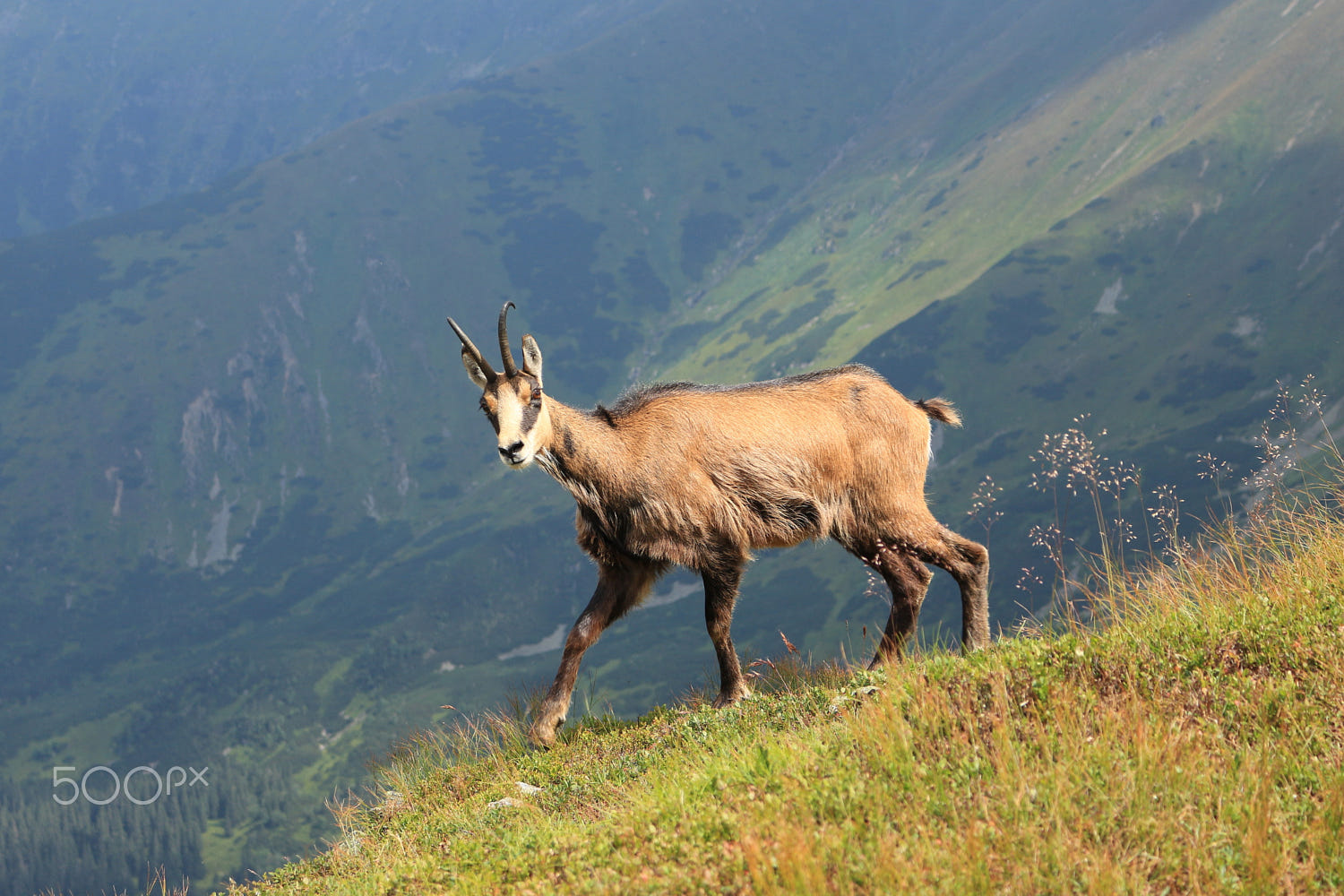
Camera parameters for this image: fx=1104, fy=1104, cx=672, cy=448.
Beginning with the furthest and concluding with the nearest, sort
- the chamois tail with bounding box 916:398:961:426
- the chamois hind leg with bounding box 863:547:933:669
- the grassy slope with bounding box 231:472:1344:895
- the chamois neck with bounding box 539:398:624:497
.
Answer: the chamois tail with bounding box 916:398:961:426 → the chamois neck with bounding box 539:398:624:497 → the chamois hind leg with bounding box 863:547:933:669 → the grassy slope with bounding box 231:472:1344:895

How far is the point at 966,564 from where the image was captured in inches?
457

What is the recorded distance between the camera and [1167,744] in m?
6.05

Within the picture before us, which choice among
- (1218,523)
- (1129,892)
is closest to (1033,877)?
(1129,892)

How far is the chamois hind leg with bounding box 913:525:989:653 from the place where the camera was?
37.7 feet

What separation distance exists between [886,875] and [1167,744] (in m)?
1.82

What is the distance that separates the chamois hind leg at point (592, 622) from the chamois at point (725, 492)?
15 mm

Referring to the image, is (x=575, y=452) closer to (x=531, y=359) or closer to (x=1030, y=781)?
(x=531, y=359)

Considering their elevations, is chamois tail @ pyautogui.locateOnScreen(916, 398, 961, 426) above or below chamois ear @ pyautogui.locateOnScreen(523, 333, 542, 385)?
below

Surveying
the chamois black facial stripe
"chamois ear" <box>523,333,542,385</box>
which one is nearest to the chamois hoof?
the chamois black facial stripe

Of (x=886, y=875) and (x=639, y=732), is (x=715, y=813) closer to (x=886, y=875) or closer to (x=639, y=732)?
(x=886, y=875)

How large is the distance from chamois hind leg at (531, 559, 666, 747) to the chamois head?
5.15ft

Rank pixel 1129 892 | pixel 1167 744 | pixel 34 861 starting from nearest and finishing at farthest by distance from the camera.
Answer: pixel 1129 892 < pixel 1167 744 < pixel 34 861

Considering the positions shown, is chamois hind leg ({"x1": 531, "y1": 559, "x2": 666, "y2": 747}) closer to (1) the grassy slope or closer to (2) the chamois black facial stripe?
(2) the chamois black facial stripe

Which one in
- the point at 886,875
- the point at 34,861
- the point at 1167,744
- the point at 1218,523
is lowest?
the point at 34,861
